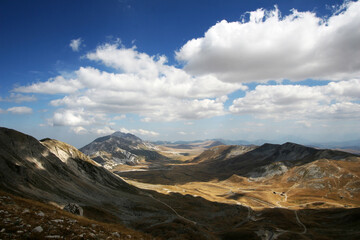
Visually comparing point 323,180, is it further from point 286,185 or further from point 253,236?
point 253,236


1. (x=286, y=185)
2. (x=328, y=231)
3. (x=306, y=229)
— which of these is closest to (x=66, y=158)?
(x=306, y=229)

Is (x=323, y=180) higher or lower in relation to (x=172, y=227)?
lower

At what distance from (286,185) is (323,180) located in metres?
29.0

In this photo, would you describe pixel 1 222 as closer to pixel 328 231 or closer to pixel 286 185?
pixel 328 231

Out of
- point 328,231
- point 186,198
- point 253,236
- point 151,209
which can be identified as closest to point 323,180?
point 328,231

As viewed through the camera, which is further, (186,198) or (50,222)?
(186,198)

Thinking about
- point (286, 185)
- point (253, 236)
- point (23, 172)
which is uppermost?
point (23, 172)

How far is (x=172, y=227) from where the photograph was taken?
179ft

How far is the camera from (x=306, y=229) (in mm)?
75500

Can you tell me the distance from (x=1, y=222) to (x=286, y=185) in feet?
665

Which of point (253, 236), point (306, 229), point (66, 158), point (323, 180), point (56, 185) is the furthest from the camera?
point (323, 180)

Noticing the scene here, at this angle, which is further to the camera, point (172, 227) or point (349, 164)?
point (349, 164)

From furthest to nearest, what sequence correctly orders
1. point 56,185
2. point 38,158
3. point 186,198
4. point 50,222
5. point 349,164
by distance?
1. point 349,164
2. point 186,198
3. point 38,158
4. point 56,185
5. point 50,222

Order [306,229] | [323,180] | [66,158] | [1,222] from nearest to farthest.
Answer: [1,222]
[306,229]
[66,158]
[323,180]
